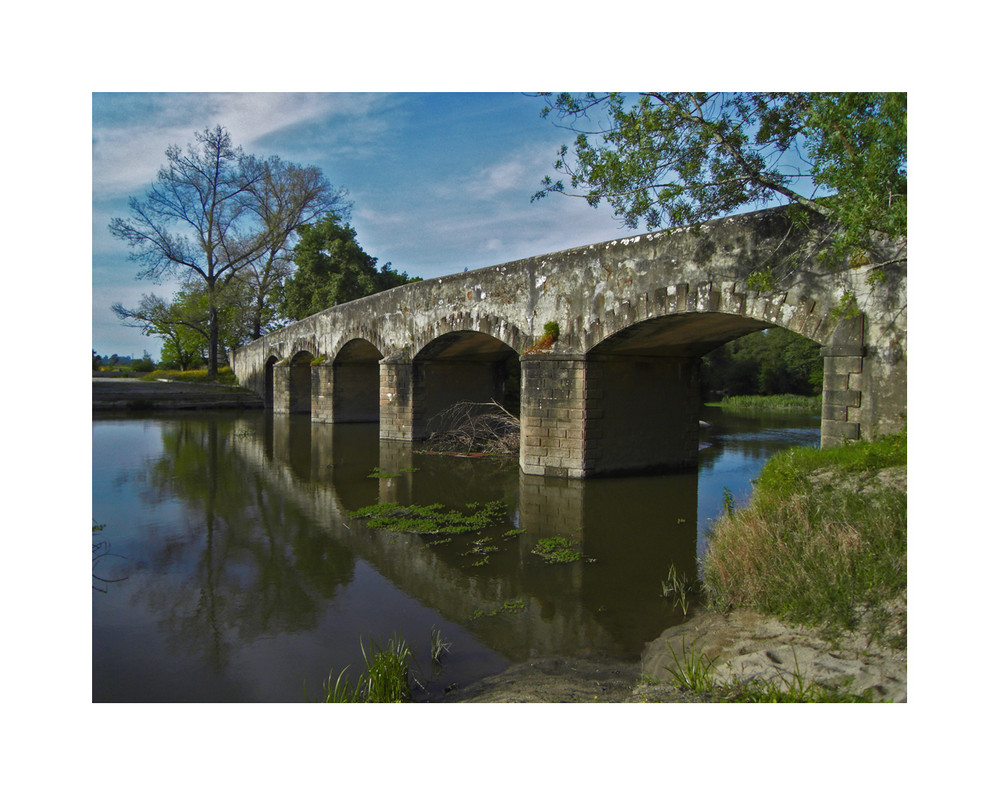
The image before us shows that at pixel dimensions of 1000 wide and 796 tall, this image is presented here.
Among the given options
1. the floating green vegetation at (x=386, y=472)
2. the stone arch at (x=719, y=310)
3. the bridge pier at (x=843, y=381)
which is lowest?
the floating green vegetation at (x=386, y=472)

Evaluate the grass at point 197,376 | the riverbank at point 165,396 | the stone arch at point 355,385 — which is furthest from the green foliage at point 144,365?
the stone arch at point 355,385

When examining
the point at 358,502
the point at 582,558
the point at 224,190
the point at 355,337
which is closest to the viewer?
the point at 582,558

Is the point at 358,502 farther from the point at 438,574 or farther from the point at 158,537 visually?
the point at 438,574

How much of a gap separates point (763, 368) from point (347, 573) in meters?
35.0

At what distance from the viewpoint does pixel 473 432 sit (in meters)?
14.5

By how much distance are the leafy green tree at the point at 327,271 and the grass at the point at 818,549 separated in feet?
87.7

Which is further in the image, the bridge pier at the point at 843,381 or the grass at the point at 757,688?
the bridge pier at the point at 843,381

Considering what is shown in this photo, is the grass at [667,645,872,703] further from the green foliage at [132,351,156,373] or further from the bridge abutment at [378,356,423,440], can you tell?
the green foliage at [132,351,156,373]

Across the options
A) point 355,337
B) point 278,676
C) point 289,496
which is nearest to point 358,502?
point 289,496

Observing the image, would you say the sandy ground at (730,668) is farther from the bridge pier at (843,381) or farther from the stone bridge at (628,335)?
the stone bridge at (628,335)

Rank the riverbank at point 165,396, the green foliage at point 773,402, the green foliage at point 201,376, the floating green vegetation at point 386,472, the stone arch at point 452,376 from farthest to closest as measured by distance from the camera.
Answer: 1. the green foliage at point 201,376
2. the green foliage at point 773,402
3. the riverbank at point 165,396
4. the stone arch at point 452,376
5. the floating green vegetation at point 386,472

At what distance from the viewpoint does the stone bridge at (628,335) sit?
24.2 feet

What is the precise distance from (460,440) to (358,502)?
5.64 metres

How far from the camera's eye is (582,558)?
266 inches
